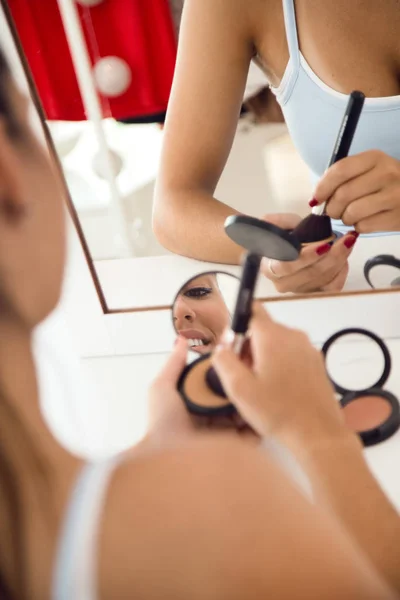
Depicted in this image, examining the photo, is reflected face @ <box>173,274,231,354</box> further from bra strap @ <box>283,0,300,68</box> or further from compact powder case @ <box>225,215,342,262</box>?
bra strap @ <box>283,0,300,68</box>

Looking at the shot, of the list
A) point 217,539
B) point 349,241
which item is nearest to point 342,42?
point 349,241

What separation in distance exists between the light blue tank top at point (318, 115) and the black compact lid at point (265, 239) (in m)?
0.07

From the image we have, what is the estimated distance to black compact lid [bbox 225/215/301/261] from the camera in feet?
0.94

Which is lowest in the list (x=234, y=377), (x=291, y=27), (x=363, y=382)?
(x=363, y=382)

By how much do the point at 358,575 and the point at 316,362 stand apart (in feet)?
0.36

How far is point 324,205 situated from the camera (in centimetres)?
36

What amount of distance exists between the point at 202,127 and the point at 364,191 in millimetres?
131

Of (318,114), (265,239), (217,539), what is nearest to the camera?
(217,539)

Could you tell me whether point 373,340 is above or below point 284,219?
below

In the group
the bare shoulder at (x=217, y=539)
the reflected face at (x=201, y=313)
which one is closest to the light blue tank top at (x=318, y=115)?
the reflected face at (x=201, y=313)

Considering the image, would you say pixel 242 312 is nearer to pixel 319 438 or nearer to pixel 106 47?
pixel 319 438

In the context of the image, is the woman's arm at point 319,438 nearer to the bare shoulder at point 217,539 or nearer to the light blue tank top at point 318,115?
the bare shoulder at point 217,539

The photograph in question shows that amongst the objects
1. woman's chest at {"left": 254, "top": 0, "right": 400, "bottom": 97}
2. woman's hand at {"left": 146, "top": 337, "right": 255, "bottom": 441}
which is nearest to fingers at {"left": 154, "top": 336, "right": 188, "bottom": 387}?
woman's hand at {"left": 146, "top": 337, "right": 255, "bottom": 441}

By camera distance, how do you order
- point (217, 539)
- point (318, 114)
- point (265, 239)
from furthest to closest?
1. point (318, 114)
2. point (265, 239)
3. point (217, 539)
